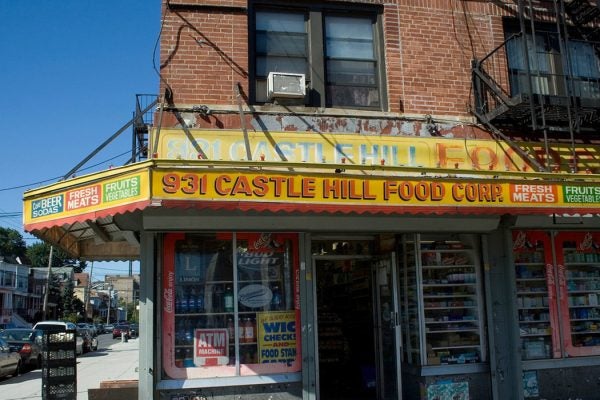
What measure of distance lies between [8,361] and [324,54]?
15638 millimetres

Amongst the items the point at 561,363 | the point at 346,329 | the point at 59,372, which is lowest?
the point at 561,363

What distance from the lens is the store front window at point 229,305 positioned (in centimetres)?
834

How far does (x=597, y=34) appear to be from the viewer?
10719mm

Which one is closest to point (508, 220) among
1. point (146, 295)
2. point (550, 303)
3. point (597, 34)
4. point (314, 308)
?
point (550, 303)

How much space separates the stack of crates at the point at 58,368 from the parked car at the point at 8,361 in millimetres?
11156

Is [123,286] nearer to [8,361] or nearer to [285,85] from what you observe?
[8,361]

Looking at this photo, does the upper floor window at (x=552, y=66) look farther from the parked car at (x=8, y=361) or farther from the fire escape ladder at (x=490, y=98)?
the parked car at (x=8, y=361)

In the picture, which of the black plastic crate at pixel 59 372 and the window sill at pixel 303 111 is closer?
the window sill at pixel 303 111

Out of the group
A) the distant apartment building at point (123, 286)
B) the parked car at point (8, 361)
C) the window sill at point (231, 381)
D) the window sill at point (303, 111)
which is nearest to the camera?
the window sill at point (231, 381)

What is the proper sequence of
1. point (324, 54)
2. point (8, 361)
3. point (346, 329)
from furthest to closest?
point (8, 361) < point (346, 329) < point (324, 54)

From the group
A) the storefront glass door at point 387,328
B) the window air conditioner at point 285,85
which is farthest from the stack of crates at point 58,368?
the window air conditioner at point 285,85

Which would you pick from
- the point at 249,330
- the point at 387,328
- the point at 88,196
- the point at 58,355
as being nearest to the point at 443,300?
the point at 387,328

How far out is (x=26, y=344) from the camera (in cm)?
2241

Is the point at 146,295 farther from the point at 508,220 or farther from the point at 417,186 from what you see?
the point at 508,220
